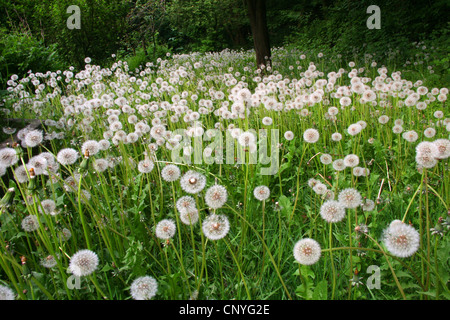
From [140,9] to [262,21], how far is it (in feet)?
25.3

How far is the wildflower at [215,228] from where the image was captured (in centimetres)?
132

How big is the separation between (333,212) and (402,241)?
0.93 feet

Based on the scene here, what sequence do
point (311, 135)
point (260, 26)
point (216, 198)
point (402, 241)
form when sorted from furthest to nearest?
point (260, 26) < point (311, 135) < point (216, 198) < point (402, 241)

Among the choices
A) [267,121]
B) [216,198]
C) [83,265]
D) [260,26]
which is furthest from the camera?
[260,26]

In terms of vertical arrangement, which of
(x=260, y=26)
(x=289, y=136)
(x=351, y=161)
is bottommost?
(x=351, y=161)

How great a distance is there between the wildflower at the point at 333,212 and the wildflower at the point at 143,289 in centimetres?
81

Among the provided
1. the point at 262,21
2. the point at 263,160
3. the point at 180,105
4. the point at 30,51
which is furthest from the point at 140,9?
the point at 263,160

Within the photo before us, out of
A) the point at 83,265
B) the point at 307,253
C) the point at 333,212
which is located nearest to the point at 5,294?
the point at 83,265

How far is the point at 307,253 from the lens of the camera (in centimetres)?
123

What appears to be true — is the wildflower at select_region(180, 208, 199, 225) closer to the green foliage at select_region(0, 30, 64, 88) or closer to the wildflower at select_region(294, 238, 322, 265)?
the wildflower at select_region(294, 238, 322, 265)

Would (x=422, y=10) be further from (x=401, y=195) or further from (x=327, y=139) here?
(x=401, y=195)

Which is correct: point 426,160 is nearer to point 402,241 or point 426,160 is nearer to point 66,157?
point 402,241

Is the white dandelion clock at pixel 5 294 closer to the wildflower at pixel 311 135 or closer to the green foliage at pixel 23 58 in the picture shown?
the wildflower at pixel 311 135

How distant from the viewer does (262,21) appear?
21.8ft
